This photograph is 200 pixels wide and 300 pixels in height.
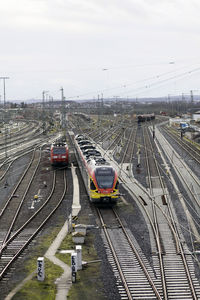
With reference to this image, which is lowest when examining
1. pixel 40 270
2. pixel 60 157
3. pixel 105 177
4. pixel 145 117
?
pixel 40 270

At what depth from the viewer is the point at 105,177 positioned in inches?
938

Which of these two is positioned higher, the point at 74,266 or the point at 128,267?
the point at 74,266

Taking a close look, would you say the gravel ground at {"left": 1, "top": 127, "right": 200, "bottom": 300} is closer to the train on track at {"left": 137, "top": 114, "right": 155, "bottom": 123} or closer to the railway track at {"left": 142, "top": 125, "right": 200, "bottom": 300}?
the railway track at {"left": 142, "top": 125, "right": 200, "bottom": 300}

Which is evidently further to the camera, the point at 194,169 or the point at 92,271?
the point at 194,169

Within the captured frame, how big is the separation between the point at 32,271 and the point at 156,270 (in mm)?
4260

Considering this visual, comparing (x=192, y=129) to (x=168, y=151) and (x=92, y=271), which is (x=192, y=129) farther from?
(x=92, y=271)

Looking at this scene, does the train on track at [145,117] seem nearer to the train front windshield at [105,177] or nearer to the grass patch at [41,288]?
the train front windshield at [105,177]

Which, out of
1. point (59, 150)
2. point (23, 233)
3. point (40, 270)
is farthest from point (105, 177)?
point (59, 150)

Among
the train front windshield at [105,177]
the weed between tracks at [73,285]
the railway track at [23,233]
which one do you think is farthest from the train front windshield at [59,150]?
the weed between tracks at [73,285]

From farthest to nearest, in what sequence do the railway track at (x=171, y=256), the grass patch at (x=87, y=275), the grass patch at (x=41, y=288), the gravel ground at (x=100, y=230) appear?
the gravel ground at (x=100, y=230) < the railway track at (x=171, y=256) < the grass patch at (x=87, y=275) < the grass patch at (x=41, y=288)

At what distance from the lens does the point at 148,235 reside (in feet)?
59.9

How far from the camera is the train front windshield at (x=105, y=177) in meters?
23.5

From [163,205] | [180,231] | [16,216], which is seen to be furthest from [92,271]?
[163,205]

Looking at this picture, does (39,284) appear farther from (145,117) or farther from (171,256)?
(145,117)
